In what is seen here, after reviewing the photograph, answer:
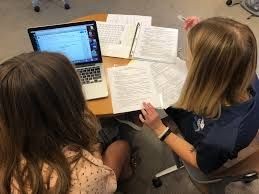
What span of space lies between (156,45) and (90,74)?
0.36 meters

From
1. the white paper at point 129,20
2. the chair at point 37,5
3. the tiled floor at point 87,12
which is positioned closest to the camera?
the white paper at point 129,20

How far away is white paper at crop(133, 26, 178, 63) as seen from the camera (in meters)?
1.63

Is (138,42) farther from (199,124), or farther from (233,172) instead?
(233,172)

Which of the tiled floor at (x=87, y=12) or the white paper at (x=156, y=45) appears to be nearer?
the white paper at (x=156, y=45)

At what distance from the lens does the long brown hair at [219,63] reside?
1124 millimetres

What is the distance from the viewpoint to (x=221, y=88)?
1185 millimetres

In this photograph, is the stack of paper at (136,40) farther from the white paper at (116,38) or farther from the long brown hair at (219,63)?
the long brown hair at (219,63)

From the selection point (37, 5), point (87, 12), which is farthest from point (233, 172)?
point (37, 5)

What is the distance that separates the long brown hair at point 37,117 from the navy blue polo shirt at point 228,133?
44 centimetres

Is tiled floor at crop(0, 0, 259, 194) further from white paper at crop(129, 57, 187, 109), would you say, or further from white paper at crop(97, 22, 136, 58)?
white paper at crop(129, 57, 187, 109)

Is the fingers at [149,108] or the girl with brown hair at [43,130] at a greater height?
the girl with brown hair at [43,130]

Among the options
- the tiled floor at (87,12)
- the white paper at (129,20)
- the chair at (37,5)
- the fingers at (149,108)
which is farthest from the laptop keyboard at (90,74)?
the chair at (37,5)

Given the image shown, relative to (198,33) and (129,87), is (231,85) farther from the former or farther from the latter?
(129,87)

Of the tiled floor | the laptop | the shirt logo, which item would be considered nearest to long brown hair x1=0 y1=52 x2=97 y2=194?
the laptop
